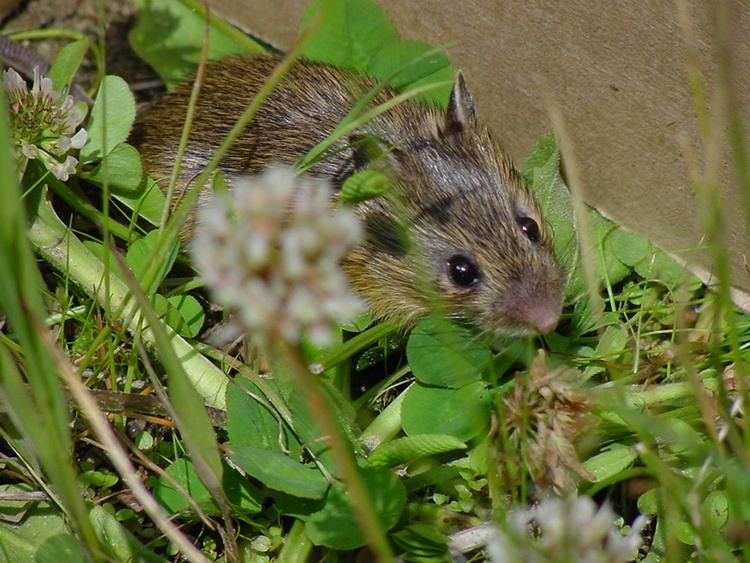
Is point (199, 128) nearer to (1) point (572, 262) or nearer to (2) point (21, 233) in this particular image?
(1) point (572, 262)

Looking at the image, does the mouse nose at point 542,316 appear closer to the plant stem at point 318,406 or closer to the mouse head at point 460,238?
the mouse head at point 460,238

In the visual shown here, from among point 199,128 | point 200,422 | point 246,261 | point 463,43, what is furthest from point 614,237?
point 246,261

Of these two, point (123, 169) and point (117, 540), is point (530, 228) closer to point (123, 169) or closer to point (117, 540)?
point (123, 169)

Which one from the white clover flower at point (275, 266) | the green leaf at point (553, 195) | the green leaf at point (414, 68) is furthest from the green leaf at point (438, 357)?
the white clover flower at point (275, 266)

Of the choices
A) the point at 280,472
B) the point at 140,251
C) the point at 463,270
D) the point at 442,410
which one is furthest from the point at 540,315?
the point at 140,251

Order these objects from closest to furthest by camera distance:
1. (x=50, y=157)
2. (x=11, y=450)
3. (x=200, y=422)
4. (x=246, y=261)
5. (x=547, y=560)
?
(x=246, y=261)
(x=547, y=560)
(x=200, y=422)
(x=11, y=450)
(x=50, y=157)
